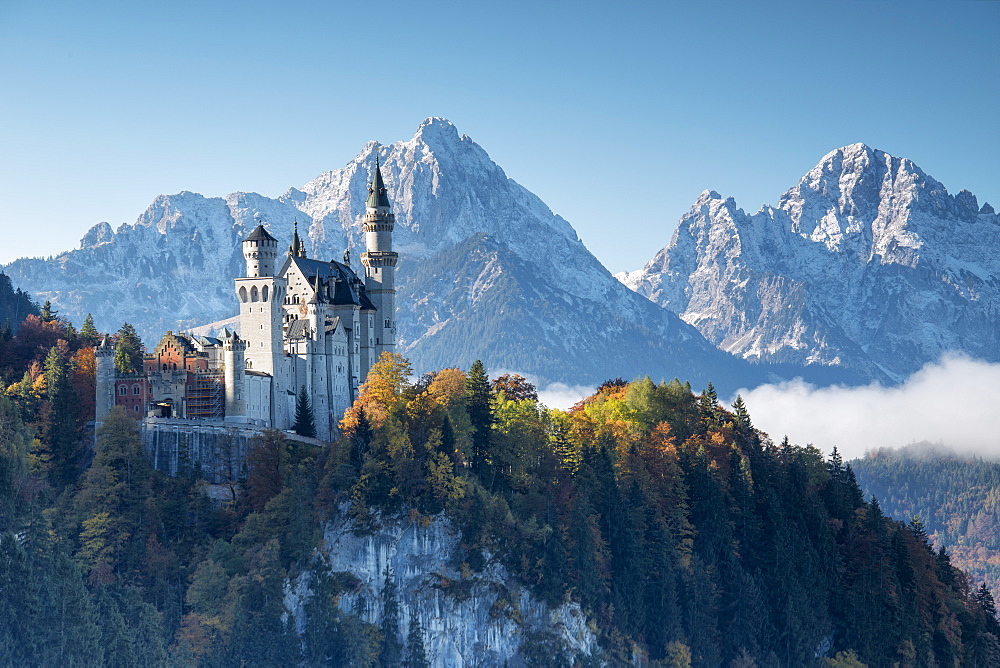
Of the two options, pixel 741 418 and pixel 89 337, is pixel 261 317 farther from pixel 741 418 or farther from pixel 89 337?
pixel 741 418

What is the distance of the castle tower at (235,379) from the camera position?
14100 cm

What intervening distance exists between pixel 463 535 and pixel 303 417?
20.8 meters

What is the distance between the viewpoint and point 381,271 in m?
166

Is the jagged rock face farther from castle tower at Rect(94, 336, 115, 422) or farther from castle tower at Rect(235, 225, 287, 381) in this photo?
castle tower at Rect(94, 336, 115, 422)

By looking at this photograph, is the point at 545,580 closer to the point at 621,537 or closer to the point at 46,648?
the point at 621,537

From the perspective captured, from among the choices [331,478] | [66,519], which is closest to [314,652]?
[331,478]

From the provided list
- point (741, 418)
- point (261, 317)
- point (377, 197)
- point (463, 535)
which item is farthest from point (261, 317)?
point (741, 418)

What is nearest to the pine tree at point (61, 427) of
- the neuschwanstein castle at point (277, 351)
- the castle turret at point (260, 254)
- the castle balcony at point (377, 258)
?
the neuschwanstein castle at point (277, 351)

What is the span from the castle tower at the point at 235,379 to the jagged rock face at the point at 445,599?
14.2 meters

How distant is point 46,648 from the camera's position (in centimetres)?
12231

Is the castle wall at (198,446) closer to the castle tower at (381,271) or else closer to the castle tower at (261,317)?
the castle tower at (261,317)

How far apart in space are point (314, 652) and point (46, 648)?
75.3ft

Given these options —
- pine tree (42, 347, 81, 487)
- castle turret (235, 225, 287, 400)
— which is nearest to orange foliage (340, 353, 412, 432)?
castle turret (235, 225, 287, 400)

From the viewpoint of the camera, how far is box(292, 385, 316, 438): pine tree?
148m
